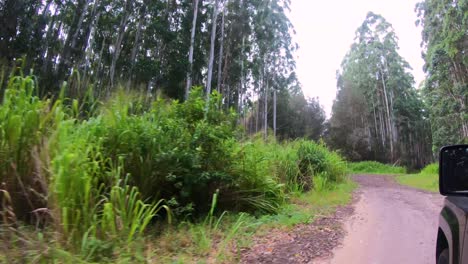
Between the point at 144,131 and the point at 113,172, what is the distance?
2.84 feet

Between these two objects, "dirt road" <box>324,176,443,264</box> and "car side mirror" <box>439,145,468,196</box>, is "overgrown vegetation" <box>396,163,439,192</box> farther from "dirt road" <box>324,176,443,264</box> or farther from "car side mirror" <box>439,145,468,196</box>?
"car side mirror" <box>439,145,468,196</box>

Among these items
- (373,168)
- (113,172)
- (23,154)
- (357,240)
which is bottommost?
(373,168)

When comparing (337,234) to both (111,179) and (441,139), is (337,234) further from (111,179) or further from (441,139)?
(441,139)

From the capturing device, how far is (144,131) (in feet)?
17.4

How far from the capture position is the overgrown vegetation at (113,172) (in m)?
3.69

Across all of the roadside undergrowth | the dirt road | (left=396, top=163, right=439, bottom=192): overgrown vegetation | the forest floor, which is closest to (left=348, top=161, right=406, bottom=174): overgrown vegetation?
(left=396, top=163, right=439, bottom=192): overgrown vegetation

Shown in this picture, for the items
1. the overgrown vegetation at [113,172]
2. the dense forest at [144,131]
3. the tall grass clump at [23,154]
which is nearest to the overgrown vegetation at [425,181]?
the dense forest at [144,131]

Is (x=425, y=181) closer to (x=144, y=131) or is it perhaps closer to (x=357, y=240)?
(x=357, y=240)

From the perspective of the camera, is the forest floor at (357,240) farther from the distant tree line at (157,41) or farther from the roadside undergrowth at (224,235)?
the distant tree line at (157,41)

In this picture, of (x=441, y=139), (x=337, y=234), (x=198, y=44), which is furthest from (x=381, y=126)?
(x=337, y=234)

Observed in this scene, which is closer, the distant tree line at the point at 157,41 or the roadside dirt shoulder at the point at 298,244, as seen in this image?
the roadside dirt shoulder at the point at 298,244

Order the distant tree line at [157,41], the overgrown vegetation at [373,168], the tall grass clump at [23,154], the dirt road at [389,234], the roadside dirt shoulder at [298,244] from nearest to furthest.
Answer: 1. the tall grass clump at [23,154]
2. the roadside dirt shoulder at [298,244]
3. the dirt road at [389,234]
4. the distant tree line at [157,41]
5. the overgrown vegetation at [373,168]

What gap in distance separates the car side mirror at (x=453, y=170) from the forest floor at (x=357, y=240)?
8.19 ft

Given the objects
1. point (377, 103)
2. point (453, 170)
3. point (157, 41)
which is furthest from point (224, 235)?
point (377, 103)
